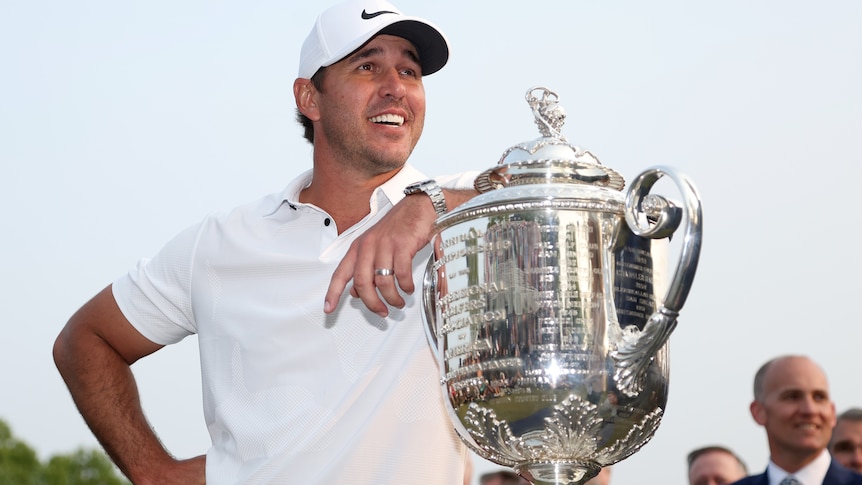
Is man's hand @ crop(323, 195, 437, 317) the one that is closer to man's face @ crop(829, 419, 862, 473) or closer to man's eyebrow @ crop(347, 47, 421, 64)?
man's eyebrow @ crop(347, 47, 421, 64)

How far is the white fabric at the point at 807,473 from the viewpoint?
16.5ft

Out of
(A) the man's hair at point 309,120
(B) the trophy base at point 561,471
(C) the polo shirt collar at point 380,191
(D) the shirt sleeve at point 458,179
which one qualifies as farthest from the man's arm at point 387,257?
(A) the man's hair at point 309,120

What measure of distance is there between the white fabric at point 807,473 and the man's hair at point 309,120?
2.47m

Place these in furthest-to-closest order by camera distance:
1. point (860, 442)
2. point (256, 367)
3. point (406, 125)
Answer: point (860, 442) < point (406, 125) < point (256, 367)

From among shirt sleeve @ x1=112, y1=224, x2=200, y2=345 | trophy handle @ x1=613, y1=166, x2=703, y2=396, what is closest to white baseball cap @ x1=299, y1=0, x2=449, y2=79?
shirt sleeve @ x1=112, y1=224, x2=200, y2=345

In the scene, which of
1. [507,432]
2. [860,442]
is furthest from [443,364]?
[860,442]

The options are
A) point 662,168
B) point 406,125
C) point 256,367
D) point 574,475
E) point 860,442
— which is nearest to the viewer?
point 662,168

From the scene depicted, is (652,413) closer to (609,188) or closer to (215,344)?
(609,188)

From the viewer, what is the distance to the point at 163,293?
3744 mm

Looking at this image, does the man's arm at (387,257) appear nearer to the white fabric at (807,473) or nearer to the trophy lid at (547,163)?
the trophy lid at (547,163)

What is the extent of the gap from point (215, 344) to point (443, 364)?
141 cm

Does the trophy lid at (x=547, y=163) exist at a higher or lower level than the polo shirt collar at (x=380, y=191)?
lower

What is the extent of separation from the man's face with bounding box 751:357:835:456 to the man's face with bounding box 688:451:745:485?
1051 mm

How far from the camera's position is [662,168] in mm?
2006
